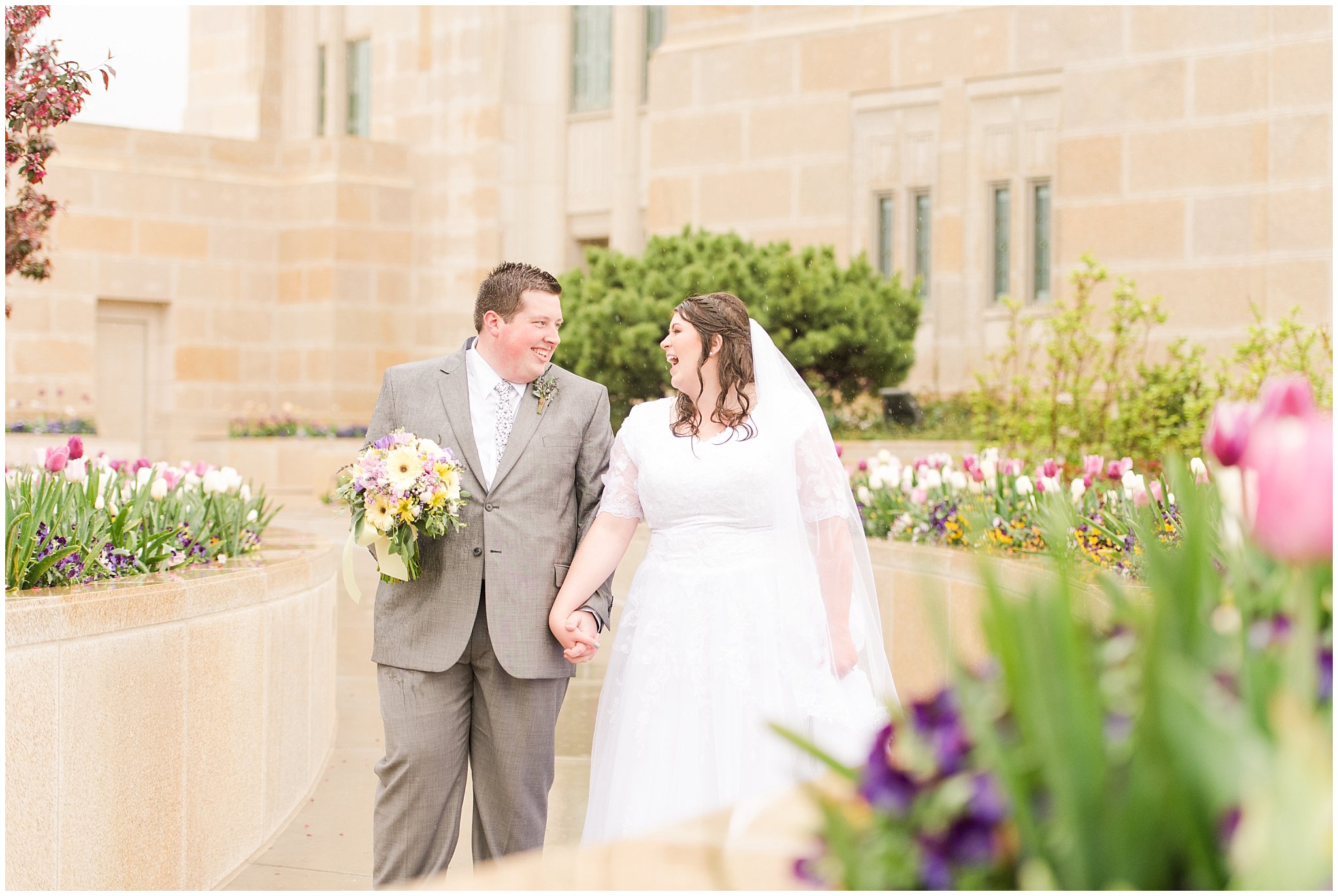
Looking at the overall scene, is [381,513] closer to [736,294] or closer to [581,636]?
[581,636]

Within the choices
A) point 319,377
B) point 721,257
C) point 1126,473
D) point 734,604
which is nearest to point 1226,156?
point 721,257

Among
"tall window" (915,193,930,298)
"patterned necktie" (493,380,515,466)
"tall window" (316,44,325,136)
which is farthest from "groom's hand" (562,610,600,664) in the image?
"tall window" (316,44,325,136)

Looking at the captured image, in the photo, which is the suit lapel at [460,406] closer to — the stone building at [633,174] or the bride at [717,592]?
the bride at [717,592]

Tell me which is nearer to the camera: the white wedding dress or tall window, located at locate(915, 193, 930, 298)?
the white wedding dress

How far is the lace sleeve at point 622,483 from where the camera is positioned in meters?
4.39

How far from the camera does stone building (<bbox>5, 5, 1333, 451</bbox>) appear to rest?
16.3 m

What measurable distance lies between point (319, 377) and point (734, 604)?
72.8 feet

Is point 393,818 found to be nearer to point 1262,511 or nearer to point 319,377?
point 1262,511

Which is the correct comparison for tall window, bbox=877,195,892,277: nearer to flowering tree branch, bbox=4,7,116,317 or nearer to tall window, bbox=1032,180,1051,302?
tall window, bbox=1032,180,1051,302

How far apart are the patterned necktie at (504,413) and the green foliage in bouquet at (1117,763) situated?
308 cm

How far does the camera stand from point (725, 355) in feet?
14.6

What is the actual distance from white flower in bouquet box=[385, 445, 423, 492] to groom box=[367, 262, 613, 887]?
29 centimetres

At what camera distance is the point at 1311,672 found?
4.00 ft

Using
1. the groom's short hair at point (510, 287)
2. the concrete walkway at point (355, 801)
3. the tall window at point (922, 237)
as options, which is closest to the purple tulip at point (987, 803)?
the concrete walkway at point (355, 801)
